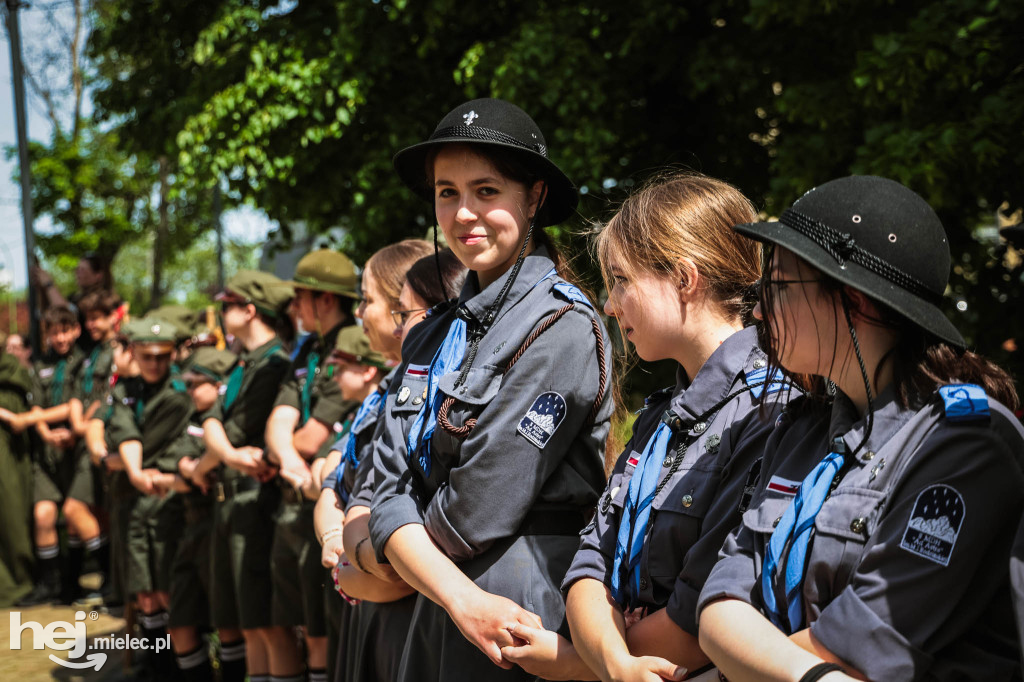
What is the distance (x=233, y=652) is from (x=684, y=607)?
4.15 metres

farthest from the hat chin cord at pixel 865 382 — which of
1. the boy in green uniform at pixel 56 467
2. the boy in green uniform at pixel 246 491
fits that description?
the boy in green uniform at pixel 56 467

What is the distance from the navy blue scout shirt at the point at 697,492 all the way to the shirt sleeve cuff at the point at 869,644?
1.23ft

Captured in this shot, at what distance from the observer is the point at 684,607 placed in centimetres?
199

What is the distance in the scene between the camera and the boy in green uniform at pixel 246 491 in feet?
16.3

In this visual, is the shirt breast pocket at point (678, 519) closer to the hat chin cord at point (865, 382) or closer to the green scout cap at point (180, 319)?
the hat chin cord at point (865, 382)

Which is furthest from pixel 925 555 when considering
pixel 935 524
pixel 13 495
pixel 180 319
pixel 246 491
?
pixel 13 495

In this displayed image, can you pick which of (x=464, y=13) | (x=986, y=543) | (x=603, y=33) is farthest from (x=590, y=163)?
(x=986, y=543)

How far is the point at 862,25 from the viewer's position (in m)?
6.23

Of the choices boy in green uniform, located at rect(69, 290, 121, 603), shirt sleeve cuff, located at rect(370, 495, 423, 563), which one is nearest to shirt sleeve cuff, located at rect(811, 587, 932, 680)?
shirt sleeve cuff, located at rect(370, 495, 423, 563)

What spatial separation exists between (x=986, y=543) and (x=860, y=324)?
1.47 feet

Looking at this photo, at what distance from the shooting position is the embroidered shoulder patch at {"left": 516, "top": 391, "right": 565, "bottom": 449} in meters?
2.33

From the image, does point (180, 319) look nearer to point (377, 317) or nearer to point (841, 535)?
point (377, 317)

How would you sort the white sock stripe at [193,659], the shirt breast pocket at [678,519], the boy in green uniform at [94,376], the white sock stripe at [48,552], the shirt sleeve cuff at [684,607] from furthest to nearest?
the white sock stripe at [48,552]
the boy in green uniform at [94,376]
the white sock stripe at [193,659]
the shirt breast pocket at [678,519]
the shirt sleeve cuff at [684,607]

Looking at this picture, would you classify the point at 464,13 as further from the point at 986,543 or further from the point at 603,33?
the point at 986,543
